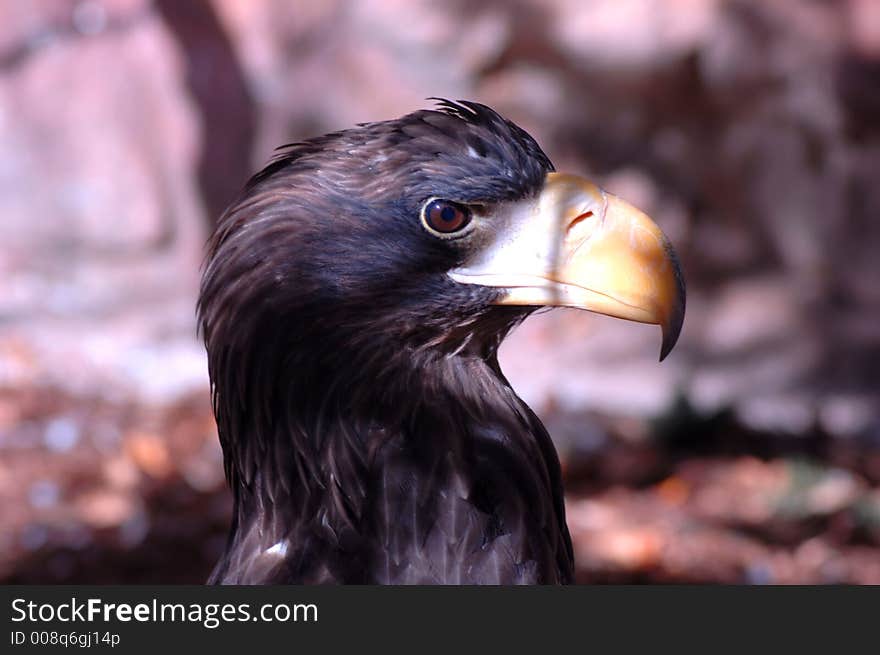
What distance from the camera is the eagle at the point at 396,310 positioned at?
1.99m

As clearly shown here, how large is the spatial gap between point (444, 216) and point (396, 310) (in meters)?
0.19

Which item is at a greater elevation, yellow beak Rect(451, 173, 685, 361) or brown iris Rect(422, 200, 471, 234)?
brown iris Rect(422, 200, 471, 234)

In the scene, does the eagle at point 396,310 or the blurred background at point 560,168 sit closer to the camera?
the eagle at point 396,310

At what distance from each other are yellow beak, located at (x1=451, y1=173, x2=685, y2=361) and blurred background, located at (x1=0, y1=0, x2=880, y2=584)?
2.75 metres

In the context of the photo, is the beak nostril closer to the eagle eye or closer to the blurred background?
the eagle eye

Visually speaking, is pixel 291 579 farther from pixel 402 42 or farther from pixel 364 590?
pixel 402 42

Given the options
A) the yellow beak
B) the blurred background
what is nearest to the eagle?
the yellow beak

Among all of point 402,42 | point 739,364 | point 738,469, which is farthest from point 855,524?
point 402,42

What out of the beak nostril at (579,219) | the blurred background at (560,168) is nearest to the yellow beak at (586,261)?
the beak nostril at (579,219)

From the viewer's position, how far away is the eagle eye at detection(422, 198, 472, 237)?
1984mm

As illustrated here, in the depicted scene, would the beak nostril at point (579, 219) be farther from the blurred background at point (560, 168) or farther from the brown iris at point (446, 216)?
the blurred background at point (560, 168)

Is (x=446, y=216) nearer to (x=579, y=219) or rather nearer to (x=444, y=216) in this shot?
(x=444, y=216)

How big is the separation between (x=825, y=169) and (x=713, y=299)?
803 millimetres

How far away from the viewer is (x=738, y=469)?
518 centimetres
